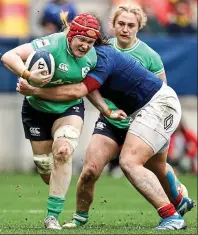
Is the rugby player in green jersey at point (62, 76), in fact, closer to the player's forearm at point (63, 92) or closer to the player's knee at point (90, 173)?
the player's forearm at point (63, 92)

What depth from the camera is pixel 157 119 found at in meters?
9.86

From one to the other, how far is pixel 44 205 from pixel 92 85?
431 cm

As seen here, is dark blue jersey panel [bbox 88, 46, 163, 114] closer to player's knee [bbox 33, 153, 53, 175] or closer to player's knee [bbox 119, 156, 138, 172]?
player's knee [bbox 119, 156, 138, 172]

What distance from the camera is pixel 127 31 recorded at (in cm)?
1108

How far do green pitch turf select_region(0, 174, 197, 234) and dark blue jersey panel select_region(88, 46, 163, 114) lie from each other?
1230 millimetres

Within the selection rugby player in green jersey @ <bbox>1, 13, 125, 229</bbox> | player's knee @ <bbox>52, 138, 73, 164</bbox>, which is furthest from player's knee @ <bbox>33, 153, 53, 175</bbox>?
player's knee @ <bbox>52, 138, 73, 164</bbox>

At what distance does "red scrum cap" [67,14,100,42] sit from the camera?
9.48 m

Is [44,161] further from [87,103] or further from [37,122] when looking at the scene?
[87,103]

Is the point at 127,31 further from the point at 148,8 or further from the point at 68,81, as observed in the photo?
the point at 148,8

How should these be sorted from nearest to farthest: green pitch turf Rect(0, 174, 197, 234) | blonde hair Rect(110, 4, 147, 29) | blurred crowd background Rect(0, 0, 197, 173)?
green pitch turf Rect(0, 174, 197, 234) < blonde hair Rect(110, 4, 147, 29) < blurred crowd background Rect(0, 0, 197, 173)

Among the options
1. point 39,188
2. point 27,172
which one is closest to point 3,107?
point 27,172

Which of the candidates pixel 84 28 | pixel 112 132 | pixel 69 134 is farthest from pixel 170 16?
pixel 84 28

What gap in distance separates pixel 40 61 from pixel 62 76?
29 cm

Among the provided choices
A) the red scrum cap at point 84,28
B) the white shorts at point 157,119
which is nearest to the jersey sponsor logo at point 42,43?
the red scrum cap at point 84,28
